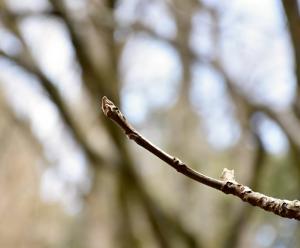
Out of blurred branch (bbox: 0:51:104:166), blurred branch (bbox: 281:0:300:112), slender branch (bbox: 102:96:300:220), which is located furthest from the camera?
blurred branch (bbox: 0:51:104:166)

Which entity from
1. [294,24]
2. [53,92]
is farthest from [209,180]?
[53,92]

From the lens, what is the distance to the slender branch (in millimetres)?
623

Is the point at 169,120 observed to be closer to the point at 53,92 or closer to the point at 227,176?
the point at 53,92

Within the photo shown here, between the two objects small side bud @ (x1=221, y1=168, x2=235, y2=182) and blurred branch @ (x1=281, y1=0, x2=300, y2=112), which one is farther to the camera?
blurred branch @ (x1=281, y1=0, x2=300, y2=112)

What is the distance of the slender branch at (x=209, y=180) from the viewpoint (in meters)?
0.62

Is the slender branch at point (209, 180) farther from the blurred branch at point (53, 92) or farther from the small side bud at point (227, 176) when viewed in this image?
the blurred branch at point (53, 92)

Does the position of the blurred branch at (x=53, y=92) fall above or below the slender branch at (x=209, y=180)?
above

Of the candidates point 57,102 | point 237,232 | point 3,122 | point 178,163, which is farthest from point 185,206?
point 178,163

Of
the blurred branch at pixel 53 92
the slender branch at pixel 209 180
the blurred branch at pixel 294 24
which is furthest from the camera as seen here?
the blurred branch at pixel 53 92

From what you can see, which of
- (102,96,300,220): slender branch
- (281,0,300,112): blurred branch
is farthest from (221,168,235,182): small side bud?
(281,0,300,112): blurred branch

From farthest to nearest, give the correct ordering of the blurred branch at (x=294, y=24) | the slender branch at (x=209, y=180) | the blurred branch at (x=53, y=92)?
the blurred branch at (x=53, y=92) < the blurred branch at (x=294, y=24) < the slender branch at (x=209, y=180)

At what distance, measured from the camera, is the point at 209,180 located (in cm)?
64

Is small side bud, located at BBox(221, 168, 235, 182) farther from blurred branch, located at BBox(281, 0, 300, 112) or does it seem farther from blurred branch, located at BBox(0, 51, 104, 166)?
blurred branch, located at BBox(0, 51, 104, 166)

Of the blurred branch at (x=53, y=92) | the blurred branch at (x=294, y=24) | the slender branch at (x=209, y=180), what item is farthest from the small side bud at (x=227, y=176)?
the blurred branch at (x=53, y=92)
